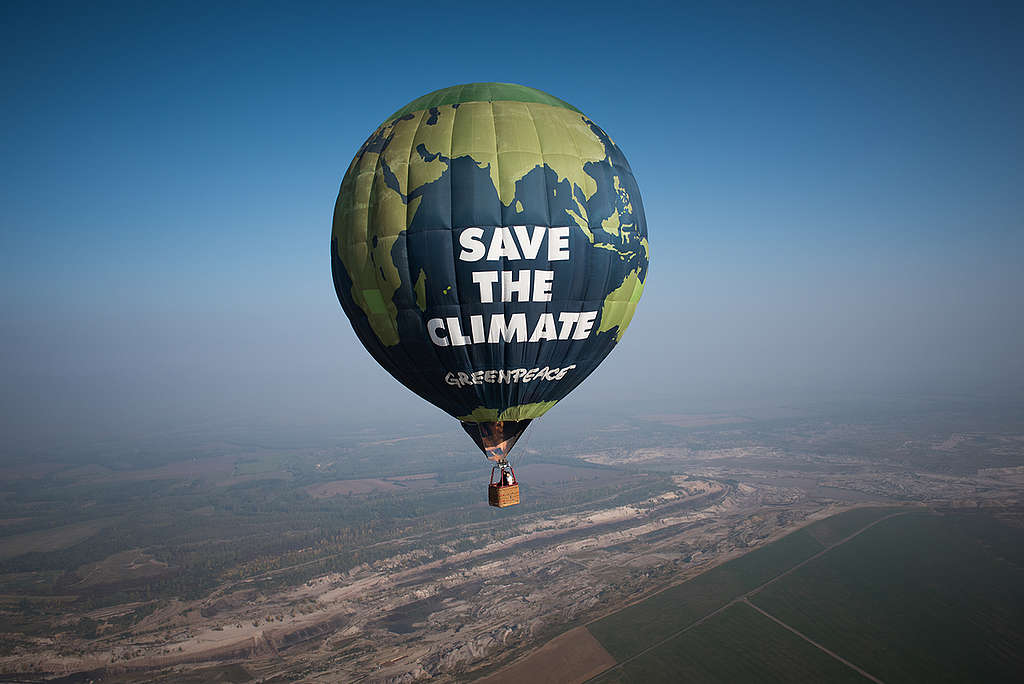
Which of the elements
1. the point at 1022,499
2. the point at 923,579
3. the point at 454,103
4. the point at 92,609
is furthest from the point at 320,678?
the point at 1022,499

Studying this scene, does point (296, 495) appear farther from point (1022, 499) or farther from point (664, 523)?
point (1022, 499)

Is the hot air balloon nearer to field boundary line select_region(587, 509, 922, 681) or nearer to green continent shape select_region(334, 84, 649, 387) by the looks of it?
→ green continent shape select_region(334, 84, 649, 387)

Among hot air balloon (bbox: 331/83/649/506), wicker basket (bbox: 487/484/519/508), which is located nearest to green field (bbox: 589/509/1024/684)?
wicker basket (bbox: 487/484/519/508)

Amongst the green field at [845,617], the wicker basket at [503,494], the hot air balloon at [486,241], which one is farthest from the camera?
the green field at [845,617]

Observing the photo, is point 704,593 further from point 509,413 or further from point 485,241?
point 485,241

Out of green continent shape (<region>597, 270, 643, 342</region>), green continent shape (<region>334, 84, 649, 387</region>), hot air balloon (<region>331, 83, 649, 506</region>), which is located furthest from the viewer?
green continent shape (<region>597, 270, 643, 342</region>)

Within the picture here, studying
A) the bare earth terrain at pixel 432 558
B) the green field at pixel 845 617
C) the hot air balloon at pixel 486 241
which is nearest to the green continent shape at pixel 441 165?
the hot air balloon at pixel 486 241

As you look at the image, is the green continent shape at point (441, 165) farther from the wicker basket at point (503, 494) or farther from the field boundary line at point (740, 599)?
the field boundary line at point (740, 599)
